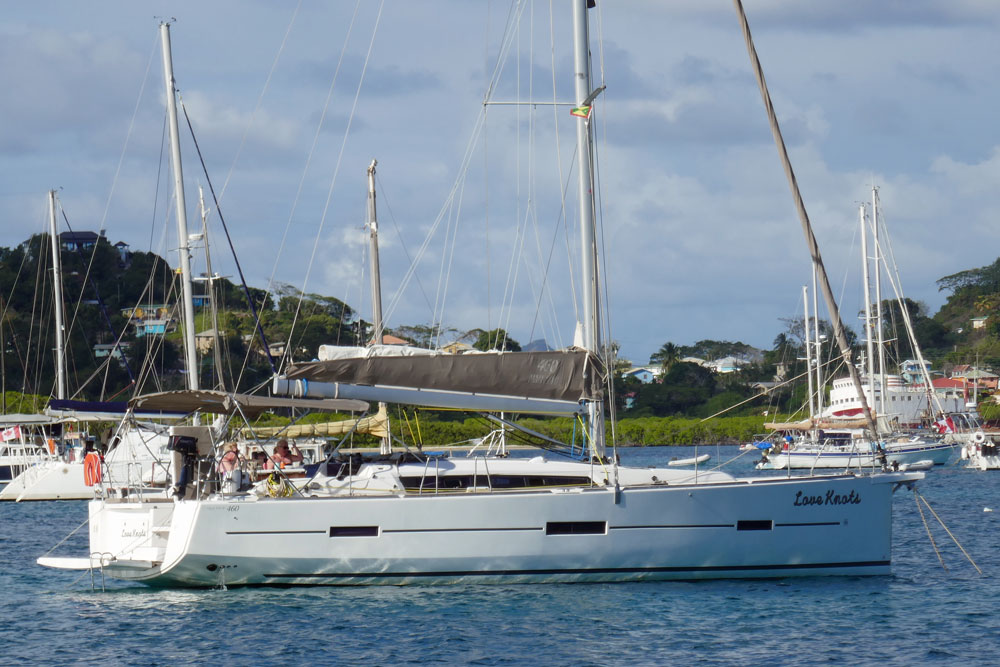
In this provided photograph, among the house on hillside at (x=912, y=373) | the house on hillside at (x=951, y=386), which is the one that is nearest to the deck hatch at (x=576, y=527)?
the house on hillside at (x=912, y=373)

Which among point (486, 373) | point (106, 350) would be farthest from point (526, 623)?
point (106, 350)

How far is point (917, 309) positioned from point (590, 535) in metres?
133

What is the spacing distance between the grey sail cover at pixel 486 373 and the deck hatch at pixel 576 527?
1876mm

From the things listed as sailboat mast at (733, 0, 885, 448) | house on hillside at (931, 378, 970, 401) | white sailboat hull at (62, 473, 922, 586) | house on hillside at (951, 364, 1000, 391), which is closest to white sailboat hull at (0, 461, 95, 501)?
white sailboat hull at (62, 473, 922, 586)

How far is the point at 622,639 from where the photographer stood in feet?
47.5

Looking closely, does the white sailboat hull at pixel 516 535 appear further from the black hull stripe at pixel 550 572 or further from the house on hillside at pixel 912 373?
the house on hillside at pixel 912 373

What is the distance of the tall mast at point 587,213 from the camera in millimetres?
18375

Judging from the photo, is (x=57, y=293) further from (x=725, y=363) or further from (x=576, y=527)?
(x=725, y=363)

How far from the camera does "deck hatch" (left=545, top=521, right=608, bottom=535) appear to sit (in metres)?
17.0

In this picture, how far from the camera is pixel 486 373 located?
699 inches

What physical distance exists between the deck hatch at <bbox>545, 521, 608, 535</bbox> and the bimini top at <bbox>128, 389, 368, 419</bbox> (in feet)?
11.2

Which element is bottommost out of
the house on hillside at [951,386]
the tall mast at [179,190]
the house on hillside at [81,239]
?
the house on hillside at [951,386]

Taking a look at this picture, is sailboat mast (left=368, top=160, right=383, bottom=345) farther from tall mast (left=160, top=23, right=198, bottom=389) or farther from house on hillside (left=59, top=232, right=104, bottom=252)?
house on hillside (left=59, top=232, right=104, bottom=252)

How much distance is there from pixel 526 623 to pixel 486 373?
4.05 m
